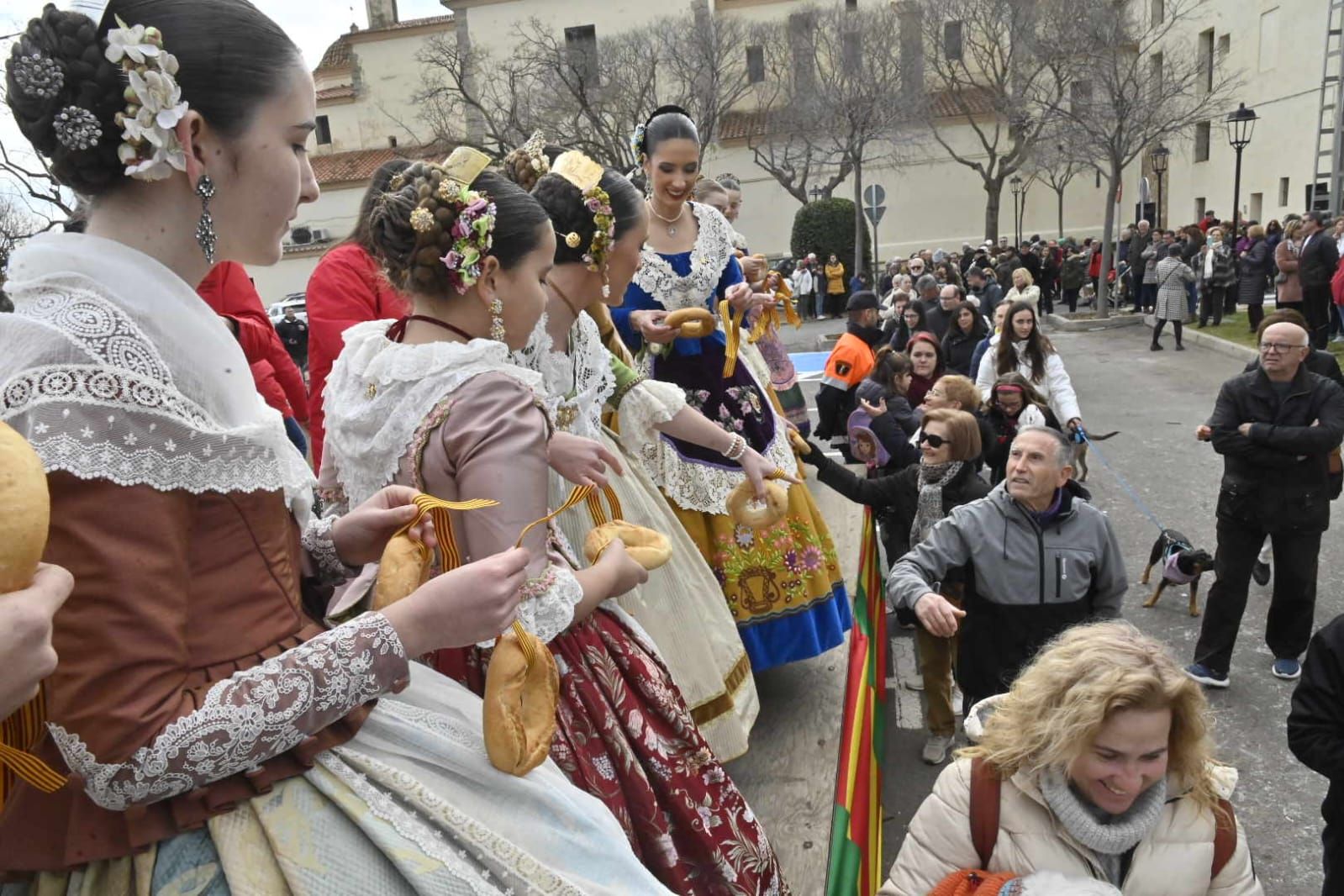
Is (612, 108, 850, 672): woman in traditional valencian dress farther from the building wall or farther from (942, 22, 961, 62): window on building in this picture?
(942, 22, 961, 62): window on building

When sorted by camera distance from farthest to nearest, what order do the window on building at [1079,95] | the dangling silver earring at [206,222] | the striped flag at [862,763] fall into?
the window on building at [1079,95] → the striped flag at [862,763] → the dangling silver earring at [206,222]

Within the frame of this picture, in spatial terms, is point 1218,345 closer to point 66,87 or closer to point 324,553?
point 324,553

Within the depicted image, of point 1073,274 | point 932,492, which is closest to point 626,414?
point 932,492

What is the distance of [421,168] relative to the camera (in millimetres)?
1756

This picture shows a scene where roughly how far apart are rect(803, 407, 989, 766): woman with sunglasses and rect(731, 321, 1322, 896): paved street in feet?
0.70

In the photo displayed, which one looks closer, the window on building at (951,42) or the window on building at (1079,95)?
the window on building at (1079,95)

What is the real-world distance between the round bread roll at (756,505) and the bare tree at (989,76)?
2338cm

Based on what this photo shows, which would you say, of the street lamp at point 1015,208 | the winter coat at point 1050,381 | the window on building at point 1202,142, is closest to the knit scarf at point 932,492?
the winter coat at point 1050,381

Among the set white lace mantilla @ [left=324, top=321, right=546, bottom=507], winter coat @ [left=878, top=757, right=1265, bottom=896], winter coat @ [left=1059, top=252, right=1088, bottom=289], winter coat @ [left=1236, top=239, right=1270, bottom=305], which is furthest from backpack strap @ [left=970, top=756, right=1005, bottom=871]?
winter coat @ [left=1059, top=252, right=1088, bottom=289]

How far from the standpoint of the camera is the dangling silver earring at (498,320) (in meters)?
1.71

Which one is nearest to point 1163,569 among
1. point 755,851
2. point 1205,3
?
point 755,851

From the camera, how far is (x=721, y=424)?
3.13m

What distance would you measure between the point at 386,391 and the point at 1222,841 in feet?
6.38

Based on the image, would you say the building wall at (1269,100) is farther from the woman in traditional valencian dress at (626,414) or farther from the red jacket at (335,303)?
the woman in traditional valencian dress at (626,414)
